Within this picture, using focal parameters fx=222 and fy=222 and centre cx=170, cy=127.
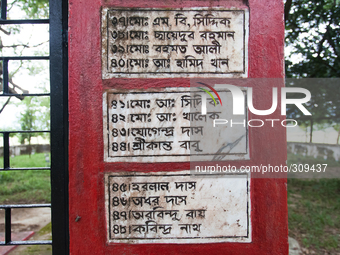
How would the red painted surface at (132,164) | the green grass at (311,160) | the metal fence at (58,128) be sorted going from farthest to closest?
the green grass at (311,160) → the metal fence at (58,128) → the red painted surface at (132,164)

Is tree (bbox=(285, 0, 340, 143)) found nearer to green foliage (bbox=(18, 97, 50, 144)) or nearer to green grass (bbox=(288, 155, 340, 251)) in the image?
green grass (bbox=(288, 155, 340, 251))

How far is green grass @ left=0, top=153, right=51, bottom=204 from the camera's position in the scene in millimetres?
4879

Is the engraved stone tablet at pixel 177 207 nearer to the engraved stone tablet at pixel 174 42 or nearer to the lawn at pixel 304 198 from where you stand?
the engraved stone tablet at pixel 174 42

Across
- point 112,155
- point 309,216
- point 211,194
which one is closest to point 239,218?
point 211,194

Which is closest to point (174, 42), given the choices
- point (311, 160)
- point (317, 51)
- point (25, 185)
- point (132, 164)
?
point (132, 164)

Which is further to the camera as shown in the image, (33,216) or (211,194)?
(33,216)

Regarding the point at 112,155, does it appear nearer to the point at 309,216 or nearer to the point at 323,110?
the point at 309,216

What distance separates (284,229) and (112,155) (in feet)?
3.72

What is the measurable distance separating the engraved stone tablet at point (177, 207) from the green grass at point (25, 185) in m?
4.23

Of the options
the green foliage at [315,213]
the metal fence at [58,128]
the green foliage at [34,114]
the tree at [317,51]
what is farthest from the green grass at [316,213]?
the green foliage at [34,114]

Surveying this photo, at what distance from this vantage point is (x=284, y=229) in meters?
1.34

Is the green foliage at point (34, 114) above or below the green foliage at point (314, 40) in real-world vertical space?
below

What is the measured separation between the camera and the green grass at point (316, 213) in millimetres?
3039

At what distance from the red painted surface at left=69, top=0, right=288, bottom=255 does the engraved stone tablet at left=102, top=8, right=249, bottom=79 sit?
49 mm
